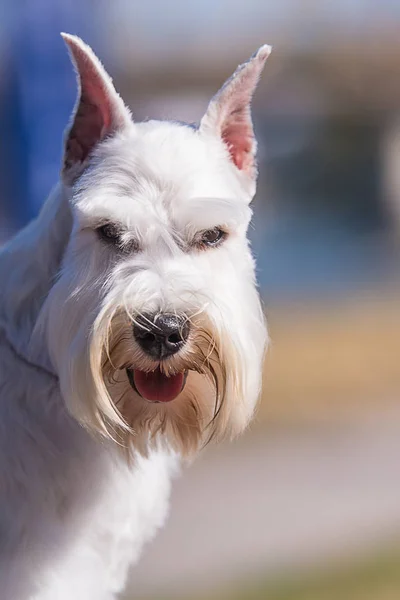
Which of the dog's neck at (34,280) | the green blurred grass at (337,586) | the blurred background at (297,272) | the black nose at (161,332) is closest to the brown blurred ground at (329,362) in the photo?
the blurred background at (297,272)

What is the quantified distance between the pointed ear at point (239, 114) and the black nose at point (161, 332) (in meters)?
0.74

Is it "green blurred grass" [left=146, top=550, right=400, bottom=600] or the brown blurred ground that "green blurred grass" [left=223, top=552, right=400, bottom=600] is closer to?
"green blurred grass" [left=146, top=550, right=400, bottom=600]

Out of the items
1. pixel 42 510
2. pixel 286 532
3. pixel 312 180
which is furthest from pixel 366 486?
pixel 312 180

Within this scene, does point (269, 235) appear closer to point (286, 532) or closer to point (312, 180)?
point (312, 180)

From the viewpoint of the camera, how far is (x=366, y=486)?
6.88 meters

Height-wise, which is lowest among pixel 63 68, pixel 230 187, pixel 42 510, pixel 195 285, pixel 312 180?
pixel 42 510

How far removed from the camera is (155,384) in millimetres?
2479

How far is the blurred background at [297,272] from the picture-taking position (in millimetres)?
5695

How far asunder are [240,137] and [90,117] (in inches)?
19.1

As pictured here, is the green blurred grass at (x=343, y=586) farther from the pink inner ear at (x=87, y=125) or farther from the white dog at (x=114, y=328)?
the pink inner ear at (x=87, y=125)

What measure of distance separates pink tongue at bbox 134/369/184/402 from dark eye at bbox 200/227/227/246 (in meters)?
0.37

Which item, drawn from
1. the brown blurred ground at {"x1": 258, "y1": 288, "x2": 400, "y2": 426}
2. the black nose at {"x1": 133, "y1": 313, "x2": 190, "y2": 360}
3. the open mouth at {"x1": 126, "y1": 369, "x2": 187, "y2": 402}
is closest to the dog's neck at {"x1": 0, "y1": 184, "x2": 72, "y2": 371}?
the open mouth at {"x1": 126, "y1": 369, "x2": 187, "y2": 402}

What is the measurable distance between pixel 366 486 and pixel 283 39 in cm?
979

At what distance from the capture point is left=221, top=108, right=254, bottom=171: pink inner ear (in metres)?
2.88
